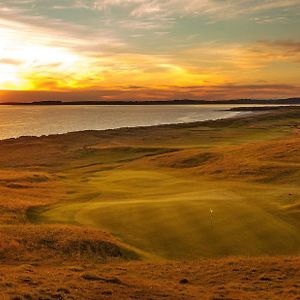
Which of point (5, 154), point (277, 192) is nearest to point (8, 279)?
point (277, 192)

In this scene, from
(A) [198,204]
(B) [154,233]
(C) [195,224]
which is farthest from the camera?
(A) [198,204]

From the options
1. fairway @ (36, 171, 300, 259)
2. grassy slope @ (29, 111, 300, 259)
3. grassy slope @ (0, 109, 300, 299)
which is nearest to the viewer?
grassy slope @ (0, 109, 300, 299)

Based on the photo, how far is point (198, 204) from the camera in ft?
90.8

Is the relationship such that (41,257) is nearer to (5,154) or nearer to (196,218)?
(196,218)

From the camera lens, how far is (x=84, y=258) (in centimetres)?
2078

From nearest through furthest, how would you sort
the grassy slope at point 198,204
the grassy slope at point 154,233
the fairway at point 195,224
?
the grassy slope at point 154,233, the fairway at point 195,224, the grassy slope at point 198,204

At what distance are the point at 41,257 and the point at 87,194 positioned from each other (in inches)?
737

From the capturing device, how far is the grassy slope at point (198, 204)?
22.3 meters

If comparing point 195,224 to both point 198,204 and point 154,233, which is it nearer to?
point 154,233

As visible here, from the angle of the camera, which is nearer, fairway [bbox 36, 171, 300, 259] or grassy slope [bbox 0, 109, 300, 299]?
grassy slope [bbox 0, 109, 300, 299]

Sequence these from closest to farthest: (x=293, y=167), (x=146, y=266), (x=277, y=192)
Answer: (x=146, y=266) < (x=277, y=192) < (x=293, y=167)

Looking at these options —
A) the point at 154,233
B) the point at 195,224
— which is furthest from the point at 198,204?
the point at 154,233

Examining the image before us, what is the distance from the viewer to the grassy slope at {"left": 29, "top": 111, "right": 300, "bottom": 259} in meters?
22.3

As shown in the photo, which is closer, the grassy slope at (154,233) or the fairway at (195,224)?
the grassy slope at (154,233)
